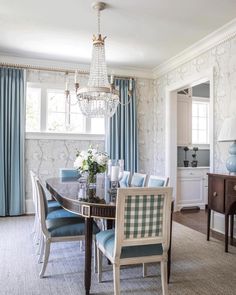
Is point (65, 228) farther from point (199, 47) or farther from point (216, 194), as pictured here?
point (199, 47)

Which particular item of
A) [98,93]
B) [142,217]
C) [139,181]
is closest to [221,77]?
[98,93]

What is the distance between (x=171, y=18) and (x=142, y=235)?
287 centimetres

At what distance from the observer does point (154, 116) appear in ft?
19.8

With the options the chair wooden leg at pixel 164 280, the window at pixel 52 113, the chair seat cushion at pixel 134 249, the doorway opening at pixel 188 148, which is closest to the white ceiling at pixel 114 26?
the window at pixel 52 113

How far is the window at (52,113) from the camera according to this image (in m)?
5.33

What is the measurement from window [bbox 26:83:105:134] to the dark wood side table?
272cm

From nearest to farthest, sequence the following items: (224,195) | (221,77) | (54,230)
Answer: (54,230)
(224,195)
(221,77)

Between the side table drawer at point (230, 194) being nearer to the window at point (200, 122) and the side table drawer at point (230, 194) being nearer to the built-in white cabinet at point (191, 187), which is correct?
the built-in white cabinet at point (191, 187)

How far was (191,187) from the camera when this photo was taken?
18.9ft

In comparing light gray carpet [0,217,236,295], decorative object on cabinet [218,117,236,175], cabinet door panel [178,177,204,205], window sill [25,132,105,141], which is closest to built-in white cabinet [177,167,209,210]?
cabinet door panel [178,177,204,205]

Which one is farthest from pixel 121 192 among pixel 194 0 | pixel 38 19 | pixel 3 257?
pixel 38 19

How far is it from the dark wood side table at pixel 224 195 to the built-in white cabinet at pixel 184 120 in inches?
86.2

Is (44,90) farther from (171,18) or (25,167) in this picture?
(171,18)

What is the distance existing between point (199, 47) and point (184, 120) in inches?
68.4
